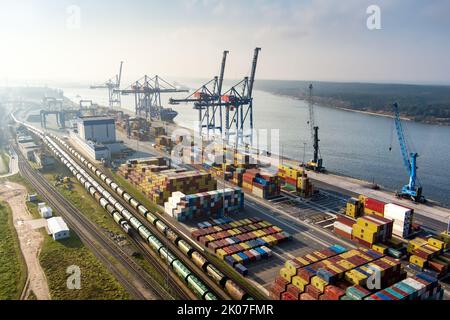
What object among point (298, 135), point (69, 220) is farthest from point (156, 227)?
point (298, 135)

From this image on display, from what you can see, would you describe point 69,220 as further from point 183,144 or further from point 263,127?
point 263,127

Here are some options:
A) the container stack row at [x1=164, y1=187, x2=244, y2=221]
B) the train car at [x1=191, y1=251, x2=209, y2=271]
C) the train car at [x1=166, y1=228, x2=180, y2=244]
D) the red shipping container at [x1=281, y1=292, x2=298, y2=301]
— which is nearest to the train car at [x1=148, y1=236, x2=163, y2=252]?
the train car at [x1=166, y1=228, x2=180, y2=244]

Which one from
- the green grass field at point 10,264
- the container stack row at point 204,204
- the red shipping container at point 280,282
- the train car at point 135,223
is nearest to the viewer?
the red shipping container at point 280,282

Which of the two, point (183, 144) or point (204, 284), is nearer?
point (204, 284)

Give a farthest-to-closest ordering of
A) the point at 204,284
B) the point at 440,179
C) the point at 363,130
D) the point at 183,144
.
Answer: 1. the point at 363,130
2. the point at 183,144
3. the point at 440,179
4. the point at 204,284

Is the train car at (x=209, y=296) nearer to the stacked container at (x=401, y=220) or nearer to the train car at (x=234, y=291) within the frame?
the train car at (x=234, y=291)

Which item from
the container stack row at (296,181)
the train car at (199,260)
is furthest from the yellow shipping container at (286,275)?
the container stack row at (296,181)

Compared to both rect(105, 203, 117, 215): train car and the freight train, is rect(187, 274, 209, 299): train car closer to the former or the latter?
the freight train
